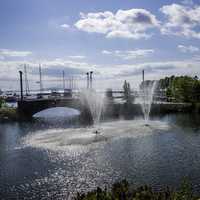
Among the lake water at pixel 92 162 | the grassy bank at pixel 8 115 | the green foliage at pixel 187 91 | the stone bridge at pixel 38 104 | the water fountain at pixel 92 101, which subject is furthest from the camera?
the green foliage at pixel 187 91

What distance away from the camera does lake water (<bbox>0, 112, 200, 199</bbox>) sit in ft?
81.9

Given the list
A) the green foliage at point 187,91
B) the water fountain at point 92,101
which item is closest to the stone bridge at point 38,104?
the water fountain at point 92,101

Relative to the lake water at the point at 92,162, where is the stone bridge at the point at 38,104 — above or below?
above

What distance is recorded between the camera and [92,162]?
31688 millimetres

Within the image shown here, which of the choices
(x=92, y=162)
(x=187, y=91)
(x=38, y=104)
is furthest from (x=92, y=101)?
(x=92, y=162)

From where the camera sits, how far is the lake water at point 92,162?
81.9ft

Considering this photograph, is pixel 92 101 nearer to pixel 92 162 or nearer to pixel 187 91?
pixel 187 91

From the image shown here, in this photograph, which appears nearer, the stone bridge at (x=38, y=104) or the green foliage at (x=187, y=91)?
the stone bridge at (x=38, y=104)

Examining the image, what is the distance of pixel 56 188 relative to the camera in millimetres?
24391

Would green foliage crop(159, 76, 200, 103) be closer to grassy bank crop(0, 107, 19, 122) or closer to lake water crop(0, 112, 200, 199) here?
lake water crop(0, 112, 200, 199)

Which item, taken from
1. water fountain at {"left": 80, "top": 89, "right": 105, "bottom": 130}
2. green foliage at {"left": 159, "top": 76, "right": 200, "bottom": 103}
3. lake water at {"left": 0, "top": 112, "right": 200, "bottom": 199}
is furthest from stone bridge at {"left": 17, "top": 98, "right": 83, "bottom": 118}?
green foliage at {"left": 159, "top": 76, "right": 200, "bottom": 103}

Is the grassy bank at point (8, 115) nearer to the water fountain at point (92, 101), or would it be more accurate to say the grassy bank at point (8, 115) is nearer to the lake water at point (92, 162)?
the water fountain at point (92, 101)

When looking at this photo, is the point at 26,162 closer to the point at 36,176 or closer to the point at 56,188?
the point at 36,176

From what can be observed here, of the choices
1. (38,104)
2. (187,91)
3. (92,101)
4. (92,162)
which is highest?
(187,91)
